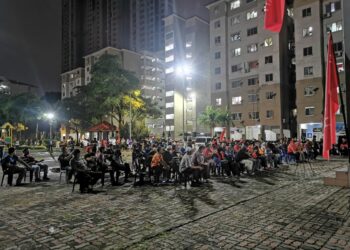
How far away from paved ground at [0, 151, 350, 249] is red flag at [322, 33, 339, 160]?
5.50 ft

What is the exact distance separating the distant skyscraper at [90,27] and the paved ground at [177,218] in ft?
395

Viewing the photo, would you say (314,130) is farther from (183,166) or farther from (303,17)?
(183,166)

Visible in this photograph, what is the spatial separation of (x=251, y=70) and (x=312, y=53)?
10.7 metres

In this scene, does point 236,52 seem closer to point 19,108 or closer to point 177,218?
point 19,108

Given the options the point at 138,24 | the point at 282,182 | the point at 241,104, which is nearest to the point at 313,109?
the point at 241,104

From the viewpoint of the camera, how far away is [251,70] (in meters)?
52.6

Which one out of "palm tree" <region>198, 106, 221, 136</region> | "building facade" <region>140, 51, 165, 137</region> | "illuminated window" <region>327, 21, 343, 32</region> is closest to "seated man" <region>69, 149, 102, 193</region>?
"palm tree" <region>198, 106, 221, 136</region>

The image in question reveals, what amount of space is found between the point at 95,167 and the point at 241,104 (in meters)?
46.0

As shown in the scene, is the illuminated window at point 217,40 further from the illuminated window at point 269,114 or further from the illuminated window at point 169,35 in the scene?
the illuminated window at point 169,35

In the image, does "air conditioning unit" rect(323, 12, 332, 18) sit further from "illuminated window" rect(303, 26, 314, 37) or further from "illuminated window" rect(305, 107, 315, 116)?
"illuminated window" rect(305, 107, 315, 116)

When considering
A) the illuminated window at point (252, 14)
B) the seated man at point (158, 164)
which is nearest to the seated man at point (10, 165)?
the seated man at point (158, 164)

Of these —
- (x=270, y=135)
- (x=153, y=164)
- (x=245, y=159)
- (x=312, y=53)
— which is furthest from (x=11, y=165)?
(x=312, y=53)

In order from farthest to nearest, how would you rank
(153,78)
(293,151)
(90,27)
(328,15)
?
(90,27)
(153,78)
(328,15)
(293,151)

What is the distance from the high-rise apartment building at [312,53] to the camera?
1730 inches
